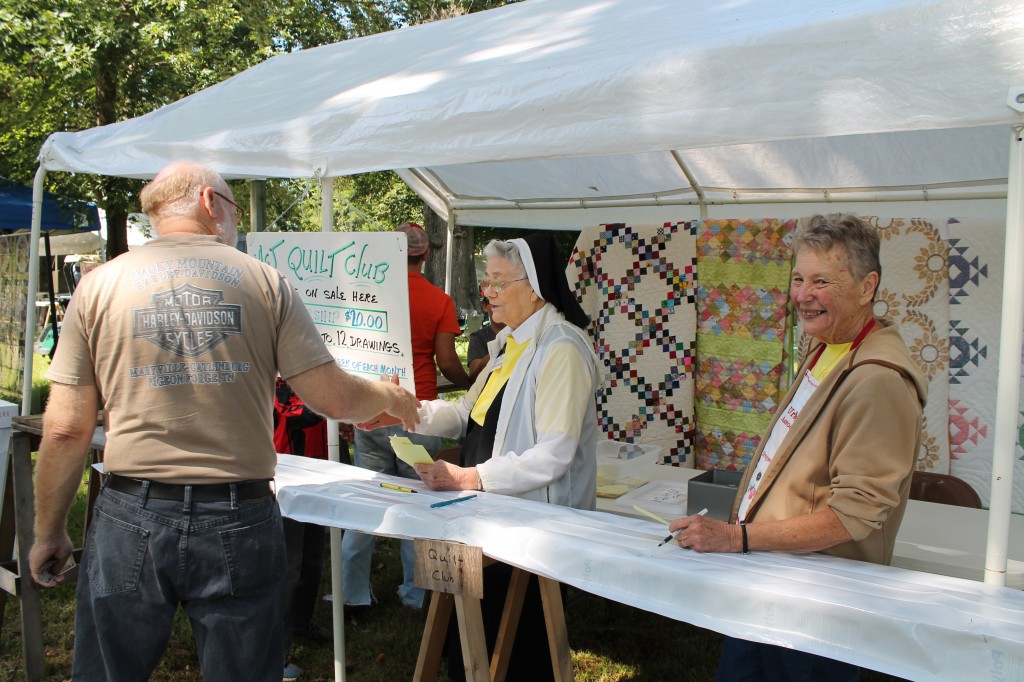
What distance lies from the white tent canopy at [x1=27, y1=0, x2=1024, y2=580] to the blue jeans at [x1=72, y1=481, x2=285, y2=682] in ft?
3.98

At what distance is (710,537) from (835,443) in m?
0.34

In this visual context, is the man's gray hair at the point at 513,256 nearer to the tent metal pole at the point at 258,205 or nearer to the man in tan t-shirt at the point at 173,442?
the man in tan t-shirt at the point at 173,442

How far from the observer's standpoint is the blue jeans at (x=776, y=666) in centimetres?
182

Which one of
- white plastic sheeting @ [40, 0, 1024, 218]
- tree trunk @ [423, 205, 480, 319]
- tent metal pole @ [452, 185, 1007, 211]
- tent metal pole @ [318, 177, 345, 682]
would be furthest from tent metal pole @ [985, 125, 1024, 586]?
tree trunk @ [423, 205, 480, 319]

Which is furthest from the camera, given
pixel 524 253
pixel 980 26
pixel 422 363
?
pixel 422 363

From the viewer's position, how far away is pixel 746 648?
1.97 meters

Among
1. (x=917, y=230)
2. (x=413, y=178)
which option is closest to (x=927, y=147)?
(x=917, y=230)

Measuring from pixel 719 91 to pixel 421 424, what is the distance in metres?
1.57

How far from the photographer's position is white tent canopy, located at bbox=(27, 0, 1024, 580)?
5.48 ft

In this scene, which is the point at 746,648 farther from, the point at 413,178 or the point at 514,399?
the point at 413,178

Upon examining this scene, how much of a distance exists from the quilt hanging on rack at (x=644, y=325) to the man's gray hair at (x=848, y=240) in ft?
7.95

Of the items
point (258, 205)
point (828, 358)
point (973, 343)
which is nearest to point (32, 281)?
A: point (828, 358)

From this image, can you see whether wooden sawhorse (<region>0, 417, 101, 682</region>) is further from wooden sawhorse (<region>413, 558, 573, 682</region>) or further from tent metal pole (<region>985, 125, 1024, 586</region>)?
tent metal pole (<region>985, 125, 1024, 586</region>)

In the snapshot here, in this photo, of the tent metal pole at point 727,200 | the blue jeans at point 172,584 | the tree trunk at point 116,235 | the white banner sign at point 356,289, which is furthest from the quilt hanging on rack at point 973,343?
the tree trunk at point 116,235
